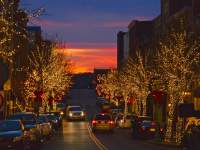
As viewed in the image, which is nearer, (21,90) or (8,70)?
(8,70)

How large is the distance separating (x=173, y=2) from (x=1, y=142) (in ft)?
177

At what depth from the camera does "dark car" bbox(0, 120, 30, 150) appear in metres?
28.4

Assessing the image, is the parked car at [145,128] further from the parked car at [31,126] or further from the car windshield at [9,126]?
the car windshield at [9,126]

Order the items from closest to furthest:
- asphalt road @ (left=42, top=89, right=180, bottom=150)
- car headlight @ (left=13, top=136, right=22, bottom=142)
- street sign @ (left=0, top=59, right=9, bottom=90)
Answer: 1. car headlight @ (left=13, top=136, right=22, bottom=142)
2. asphalt road @ (left=42, top=89, right=180, bottom=150)
3. street sign @ (left=0, top=59, right=9, bottom=90)

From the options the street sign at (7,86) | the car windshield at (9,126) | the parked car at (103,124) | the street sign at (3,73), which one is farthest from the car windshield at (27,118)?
the street sign at (7,86)

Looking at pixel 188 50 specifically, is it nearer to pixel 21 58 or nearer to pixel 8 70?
pixel 8 70

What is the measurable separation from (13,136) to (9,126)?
4.77 feet

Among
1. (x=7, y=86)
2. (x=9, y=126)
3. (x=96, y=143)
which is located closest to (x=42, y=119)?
(x=96, y=143)

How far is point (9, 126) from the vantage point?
30.1 m

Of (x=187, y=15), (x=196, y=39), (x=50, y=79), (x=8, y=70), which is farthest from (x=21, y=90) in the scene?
(x=196, y=39)

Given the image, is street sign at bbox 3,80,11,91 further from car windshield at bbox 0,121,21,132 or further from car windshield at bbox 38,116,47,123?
car windshield at bbox 0,121,21,132

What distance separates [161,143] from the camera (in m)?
41.4

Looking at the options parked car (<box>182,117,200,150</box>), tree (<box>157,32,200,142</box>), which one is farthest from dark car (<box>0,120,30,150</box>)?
tree (<box>157,32,200,142</box>)

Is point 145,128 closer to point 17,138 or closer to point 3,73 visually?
point 17,138
